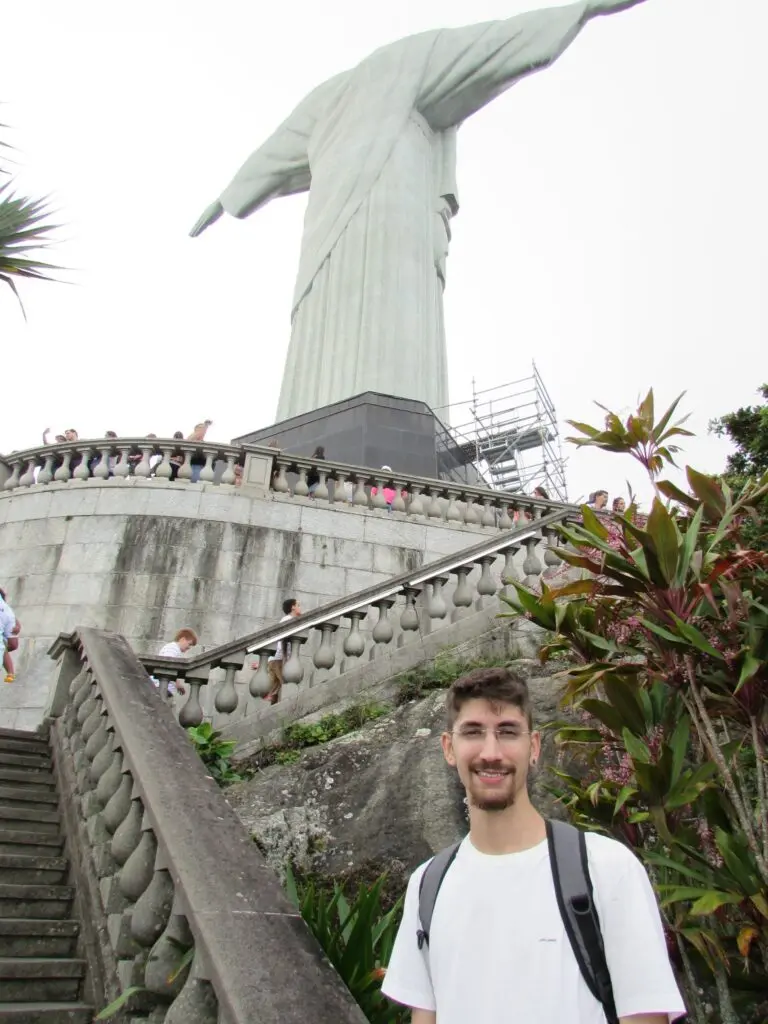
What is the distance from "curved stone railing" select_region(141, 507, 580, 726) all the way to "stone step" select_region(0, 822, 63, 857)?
5.04 feet

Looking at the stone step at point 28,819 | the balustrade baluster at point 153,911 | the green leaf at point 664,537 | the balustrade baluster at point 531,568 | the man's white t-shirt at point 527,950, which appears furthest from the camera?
the balustrade baluster at point 531,568

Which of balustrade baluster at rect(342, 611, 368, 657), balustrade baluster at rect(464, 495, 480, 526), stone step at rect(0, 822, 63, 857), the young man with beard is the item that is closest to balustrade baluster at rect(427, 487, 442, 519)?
balustrade baluster at rect(464, 495, 480, 526)

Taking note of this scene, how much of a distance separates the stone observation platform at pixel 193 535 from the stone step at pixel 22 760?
4076 mm

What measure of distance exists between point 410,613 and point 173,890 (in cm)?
485

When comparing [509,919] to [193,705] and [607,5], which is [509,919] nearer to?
[193,705]

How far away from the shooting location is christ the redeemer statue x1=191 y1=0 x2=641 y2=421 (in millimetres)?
18297

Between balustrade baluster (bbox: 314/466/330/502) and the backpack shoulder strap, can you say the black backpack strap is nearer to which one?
the backpack shoulder strap

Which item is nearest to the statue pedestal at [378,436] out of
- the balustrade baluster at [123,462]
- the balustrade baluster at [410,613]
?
the balustrade baluster at [123,462]

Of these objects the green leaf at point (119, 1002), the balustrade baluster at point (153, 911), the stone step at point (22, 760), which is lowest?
the green leaf at point (119, 1002)

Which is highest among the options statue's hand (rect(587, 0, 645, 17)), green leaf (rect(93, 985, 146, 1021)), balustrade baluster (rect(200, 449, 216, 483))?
statue's hand (rect(587, 0, 645, 17))

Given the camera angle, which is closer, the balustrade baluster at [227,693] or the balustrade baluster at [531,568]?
the balustrade baluster at [227,693]

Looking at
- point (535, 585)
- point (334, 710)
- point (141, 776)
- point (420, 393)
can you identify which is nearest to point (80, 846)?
point (141, 776)

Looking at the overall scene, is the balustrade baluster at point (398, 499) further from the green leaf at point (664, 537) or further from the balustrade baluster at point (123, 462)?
the green leaf at point (664, 537)

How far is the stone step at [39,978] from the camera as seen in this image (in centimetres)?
346
